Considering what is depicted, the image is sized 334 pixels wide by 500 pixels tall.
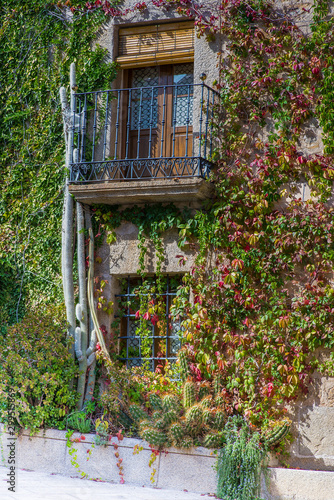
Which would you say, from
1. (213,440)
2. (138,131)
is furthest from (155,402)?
(138,131)

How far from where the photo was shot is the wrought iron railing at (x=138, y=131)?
6637mm

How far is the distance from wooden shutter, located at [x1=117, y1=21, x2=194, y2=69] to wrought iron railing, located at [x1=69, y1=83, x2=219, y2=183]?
1.13 feet

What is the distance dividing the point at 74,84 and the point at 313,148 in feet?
9.31

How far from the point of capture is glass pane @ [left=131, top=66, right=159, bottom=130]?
23.4 feet

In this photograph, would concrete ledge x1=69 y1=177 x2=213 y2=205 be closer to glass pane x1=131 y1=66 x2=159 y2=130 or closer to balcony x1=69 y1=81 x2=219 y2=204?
balcony x1=69 y1=81 x2=219 y2=204

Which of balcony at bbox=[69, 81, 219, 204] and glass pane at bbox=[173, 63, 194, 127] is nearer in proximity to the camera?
balcony at bbox=[69, 81, 219, 204]

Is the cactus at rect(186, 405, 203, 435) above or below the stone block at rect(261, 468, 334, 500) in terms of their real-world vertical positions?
above

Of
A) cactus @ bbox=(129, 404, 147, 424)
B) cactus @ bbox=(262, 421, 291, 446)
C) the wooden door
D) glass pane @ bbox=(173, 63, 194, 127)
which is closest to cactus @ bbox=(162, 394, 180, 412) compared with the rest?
cactus @ bbox=(129, 404, 147, 424)

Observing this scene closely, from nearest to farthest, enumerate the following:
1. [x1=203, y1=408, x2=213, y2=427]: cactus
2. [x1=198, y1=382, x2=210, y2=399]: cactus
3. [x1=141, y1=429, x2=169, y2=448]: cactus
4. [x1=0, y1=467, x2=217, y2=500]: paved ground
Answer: [x1=0, y1=467, x2=217, y2=500]: paved ground
[x1=141, y1=429, x2=169, y2=448]: cactus
[x1=203, y1=408, x2=213, y2=427]: cactus
[x1=198, y1=382, x2=210, y2=399]: cactus

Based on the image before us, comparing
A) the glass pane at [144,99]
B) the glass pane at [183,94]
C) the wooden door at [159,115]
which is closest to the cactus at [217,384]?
the wooden door at [159,115]

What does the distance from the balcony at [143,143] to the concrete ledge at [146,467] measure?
2.53m

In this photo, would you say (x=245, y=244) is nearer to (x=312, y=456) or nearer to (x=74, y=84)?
(x=312, y=456)

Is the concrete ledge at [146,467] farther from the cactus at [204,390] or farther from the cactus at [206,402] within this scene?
the cactus at [204,390]

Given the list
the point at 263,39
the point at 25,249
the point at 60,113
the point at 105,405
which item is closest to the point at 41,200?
the point at 25,249
